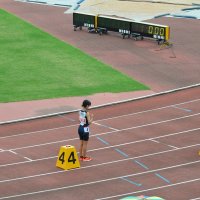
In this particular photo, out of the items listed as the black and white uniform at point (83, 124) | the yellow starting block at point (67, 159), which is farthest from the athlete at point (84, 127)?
the yellow starting block at point (67, 159)

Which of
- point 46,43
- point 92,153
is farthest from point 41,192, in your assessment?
point 46,43

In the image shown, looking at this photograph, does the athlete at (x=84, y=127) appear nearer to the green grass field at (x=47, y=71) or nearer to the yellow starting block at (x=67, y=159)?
the yellow starting block at (x=67, y=159)

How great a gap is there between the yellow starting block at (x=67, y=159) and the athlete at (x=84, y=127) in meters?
0.66

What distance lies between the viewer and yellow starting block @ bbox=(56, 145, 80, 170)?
24.3 metres

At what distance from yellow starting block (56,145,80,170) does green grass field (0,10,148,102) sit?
32.1 ft

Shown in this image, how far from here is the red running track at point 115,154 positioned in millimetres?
22438

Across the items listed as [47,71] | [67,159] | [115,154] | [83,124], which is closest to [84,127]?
[83,124]

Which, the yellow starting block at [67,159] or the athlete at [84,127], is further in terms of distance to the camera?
the athlete at [84,127]

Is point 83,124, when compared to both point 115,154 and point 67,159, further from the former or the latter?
point 115,154

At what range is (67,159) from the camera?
24297mm

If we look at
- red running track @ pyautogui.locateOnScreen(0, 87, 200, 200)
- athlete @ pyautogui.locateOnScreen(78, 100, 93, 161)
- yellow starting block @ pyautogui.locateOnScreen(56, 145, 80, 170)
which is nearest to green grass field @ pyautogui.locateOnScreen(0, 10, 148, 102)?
red running track @ pyautogui.locateOnScreen(0, 87, 200, 200)

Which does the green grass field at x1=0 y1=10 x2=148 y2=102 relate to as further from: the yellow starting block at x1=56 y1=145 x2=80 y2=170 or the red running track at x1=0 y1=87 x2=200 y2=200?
the yellow starting block at x1=56 y1=145 x2=80 y2=170

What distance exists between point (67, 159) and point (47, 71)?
1626 cm

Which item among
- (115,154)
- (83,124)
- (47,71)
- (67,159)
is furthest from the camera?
(47,71)
